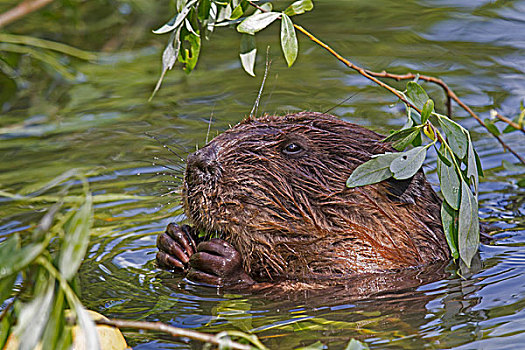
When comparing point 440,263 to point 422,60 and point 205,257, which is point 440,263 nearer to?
point 205,257

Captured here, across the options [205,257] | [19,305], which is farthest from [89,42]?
[19,305]

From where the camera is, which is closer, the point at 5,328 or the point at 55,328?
the point at 55,328

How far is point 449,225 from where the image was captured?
3088 millimetres

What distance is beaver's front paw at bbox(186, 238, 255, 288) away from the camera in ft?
10.5

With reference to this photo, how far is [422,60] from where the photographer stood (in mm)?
6527

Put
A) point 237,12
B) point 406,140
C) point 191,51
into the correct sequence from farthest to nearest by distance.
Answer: point 191,51
point 237,12
point 406,140

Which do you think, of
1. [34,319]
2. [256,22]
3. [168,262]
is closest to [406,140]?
[256,22]

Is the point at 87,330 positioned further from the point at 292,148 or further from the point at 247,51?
the point at 247,51

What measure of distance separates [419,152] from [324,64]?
370 centimetres

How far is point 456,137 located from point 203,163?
966 mm

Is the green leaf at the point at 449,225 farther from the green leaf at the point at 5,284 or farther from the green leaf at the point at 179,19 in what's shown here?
the green leaf at the point at 5,284

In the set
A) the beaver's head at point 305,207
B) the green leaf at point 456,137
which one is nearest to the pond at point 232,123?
the beaver's head at point 305,207

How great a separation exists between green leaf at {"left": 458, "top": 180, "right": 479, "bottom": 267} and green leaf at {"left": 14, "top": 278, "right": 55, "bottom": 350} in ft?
5.42

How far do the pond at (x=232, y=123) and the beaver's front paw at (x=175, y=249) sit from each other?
9 centimetres
